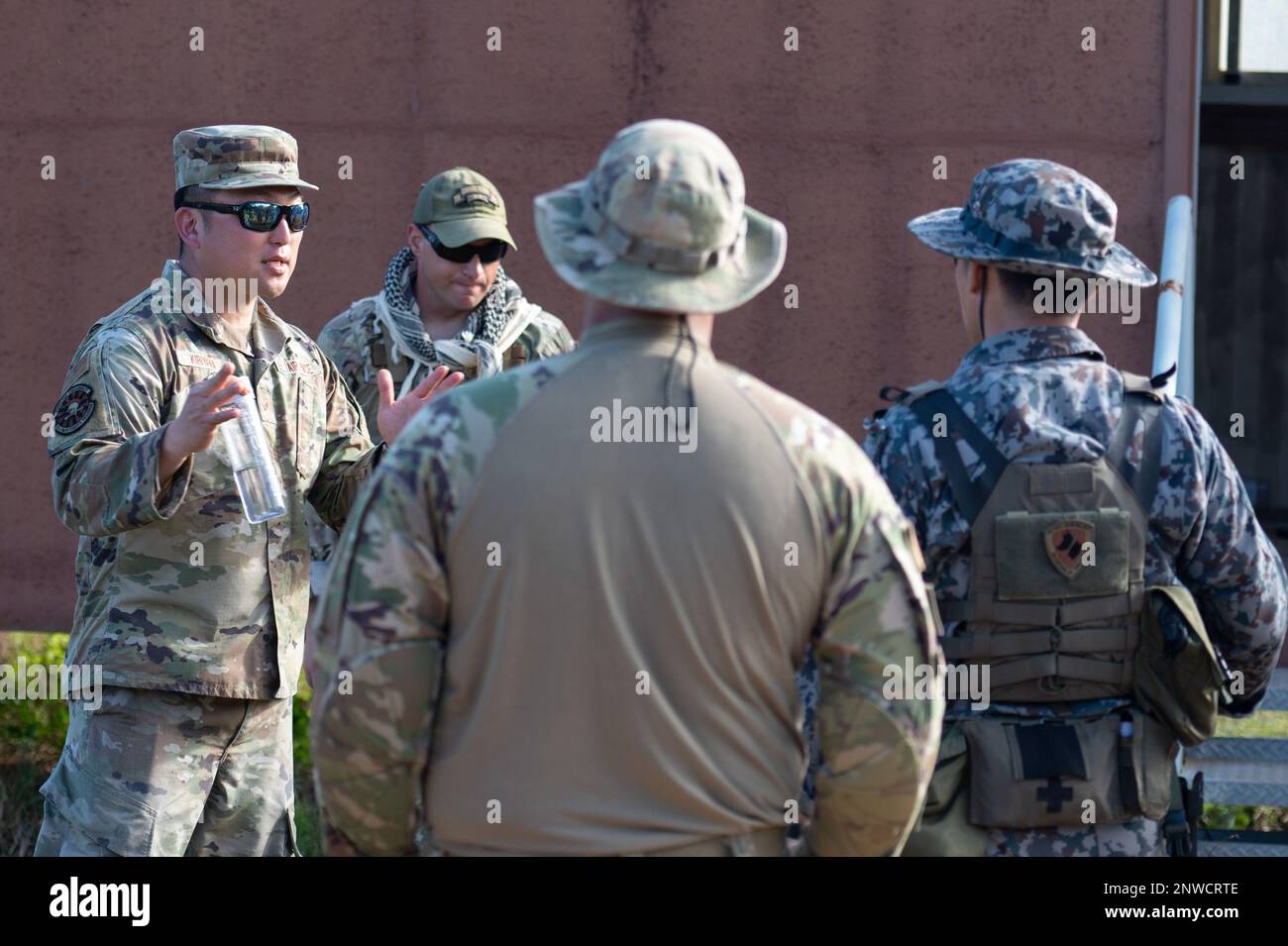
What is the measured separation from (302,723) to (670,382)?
454 centimetres

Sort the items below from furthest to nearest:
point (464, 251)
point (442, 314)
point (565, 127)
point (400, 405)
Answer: point (565, 127) < point (442, 314) < point (464, 251) < point (400, 405)

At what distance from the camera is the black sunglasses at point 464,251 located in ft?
16.3

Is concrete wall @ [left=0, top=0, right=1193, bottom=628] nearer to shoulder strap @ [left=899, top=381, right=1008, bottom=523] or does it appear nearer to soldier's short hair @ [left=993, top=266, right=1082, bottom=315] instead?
soldier's short hair @ [left=993, top=266, right=1082, bottom=315]

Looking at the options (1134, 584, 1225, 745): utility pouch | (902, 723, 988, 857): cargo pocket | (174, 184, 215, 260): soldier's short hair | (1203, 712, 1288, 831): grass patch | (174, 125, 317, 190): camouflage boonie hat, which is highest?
(174, 125, 317, 190): camouflage boonie hat

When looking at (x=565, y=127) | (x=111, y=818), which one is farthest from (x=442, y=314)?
(x=111, y=818)

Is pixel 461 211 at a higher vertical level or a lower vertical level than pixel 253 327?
higher

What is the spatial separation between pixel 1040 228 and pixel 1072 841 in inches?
45.5

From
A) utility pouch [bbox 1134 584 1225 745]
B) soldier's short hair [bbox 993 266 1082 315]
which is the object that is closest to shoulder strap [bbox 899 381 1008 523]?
soldier's short hair [bbox 993 266 1082 315]

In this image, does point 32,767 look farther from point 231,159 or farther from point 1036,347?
point 1036,347

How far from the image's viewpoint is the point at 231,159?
3834 mm

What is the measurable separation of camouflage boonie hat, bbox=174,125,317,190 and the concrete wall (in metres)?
2.50

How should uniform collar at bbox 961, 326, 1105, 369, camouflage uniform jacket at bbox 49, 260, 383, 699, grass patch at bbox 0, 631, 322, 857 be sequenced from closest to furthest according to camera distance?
uniform collar at bbox 961, 326, 1105, 369 → camouflage uniform jacket at bbox 49, 260, 383, 699 → grass patch at bbox 0, 631, 322, 857

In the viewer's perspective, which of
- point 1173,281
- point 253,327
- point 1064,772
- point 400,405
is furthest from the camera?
point 1173,281

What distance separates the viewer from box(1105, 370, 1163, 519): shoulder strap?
310cm
